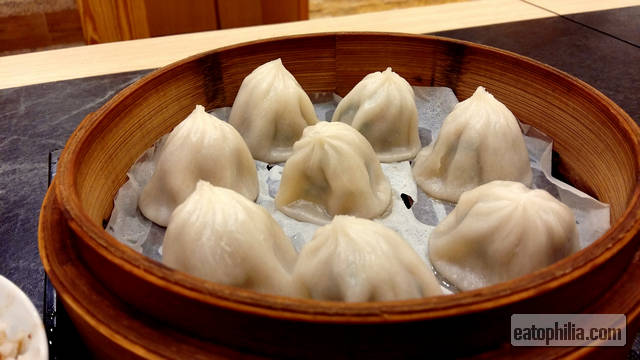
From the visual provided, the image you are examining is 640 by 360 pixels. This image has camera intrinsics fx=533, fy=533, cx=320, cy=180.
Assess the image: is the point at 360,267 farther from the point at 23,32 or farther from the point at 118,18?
the point at 23,32

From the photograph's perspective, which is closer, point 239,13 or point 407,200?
point 407,200

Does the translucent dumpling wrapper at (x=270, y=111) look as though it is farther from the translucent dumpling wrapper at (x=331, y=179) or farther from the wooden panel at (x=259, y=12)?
the wooden panel at (x=259, y=12)

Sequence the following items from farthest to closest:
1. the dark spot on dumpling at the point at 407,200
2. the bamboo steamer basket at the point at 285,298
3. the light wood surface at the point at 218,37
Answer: the light wood surface at the point at 218,37
the dark spot on dumpling at the point at 407,200
the bamboo steamer basket at the point at 285,298

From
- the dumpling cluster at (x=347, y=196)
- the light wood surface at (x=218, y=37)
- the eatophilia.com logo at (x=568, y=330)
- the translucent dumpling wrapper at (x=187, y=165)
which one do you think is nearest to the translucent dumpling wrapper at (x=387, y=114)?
the dumpling cluster at (x=347, y=196)

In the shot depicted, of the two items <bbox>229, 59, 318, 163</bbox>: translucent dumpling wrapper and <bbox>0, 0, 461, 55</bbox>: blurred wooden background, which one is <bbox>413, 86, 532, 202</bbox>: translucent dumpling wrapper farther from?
<bbox>0, 0, 461, 55</bbox>: blurred wooden background

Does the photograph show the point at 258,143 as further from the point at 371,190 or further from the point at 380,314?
the point at 380,314

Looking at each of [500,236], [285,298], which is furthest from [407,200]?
[285,298]
